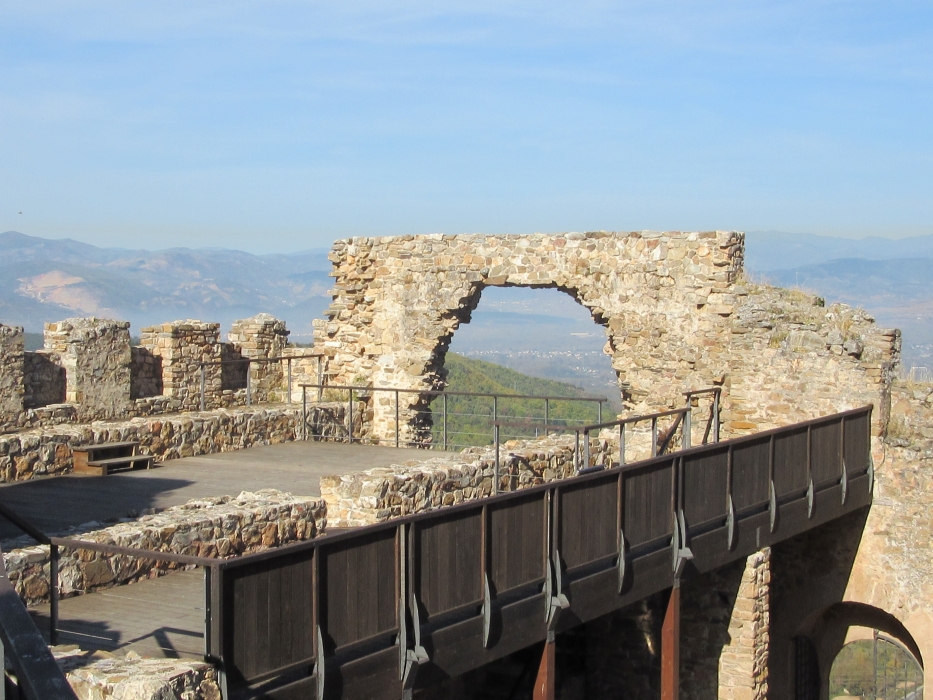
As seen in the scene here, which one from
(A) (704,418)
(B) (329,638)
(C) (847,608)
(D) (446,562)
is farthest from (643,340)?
(B) (329,638)

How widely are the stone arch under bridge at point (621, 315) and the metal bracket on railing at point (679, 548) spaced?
4691 millimetres

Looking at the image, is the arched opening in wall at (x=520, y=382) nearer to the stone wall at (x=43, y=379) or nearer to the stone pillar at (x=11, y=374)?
the stone wall at (x=43, y=379)

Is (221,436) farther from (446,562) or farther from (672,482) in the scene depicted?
(446,562)

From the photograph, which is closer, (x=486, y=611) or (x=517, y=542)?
(x=486, y=611)

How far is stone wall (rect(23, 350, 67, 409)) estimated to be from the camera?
1543cm

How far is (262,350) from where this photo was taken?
17.5m

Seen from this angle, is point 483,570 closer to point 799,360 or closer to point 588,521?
point 588,521

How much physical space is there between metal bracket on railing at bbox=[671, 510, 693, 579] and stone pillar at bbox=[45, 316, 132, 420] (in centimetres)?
910

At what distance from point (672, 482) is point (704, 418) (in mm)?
4815

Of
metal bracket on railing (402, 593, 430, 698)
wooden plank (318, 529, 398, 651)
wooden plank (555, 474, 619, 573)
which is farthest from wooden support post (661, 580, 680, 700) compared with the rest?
wooden plank (318, 529, 398, 651)

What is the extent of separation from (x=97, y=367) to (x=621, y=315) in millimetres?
7036

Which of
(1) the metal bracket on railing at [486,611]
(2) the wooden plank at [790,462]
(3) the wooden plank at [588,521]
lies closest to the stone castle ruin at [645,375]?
(2) the wooden plank at [790,462]

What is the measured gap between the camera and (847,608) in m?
14.9

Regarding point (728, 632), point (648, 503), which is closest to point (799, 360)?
point (728, 632)
